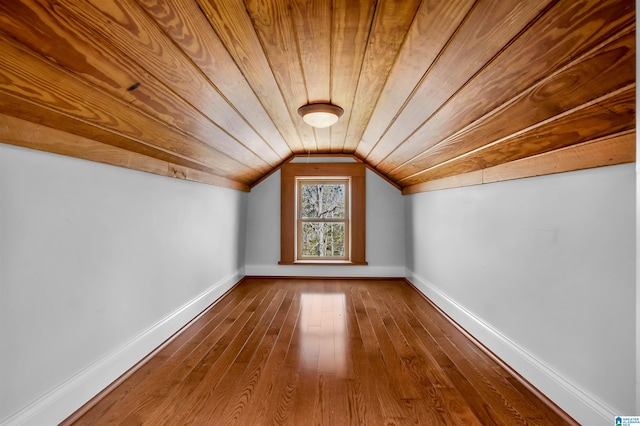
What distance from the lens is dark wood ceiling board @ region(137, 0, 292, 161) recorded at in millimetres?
1025

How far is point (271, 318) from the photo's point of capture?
9.52ft

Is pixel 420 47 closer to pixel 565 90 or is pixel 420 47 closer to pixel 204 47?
pixel 565 90

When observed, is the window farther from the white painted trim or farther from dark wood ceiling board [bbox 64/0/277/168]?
dark wood ceiling board [bbox 64/0/277/168]

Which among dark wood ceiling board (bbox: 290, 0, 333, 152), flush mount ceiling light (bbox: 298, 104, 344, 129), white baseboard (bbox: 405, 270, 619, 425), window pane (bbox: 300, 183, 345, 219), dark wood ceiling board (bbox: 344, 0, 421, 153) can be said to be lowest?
white baseboard (bbox: 405, 270, 619, 425)

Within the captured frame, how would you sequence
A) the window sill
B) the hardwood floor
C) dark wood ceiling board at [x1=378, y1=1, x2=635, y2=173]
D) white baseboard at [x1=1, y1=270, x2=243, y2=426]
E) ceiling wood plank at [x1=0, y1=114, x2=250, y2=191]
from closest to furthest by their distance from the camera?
dark wood ceiling board at [x1=378, y1=1, x2=635, y2=173] → ceiling wood plank at [x1=0, y1=114, x2=250, y2=191] → white baseboard at [x1=1, y1=270, x2=243, y2=426] → the hardwood floor → the window sill

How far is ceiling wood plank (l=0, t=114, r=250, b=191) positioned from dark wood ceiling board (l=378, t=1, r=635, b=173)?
6.27 feet

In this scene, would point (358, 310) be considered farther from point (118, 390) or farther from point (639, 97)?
point (639, 97)

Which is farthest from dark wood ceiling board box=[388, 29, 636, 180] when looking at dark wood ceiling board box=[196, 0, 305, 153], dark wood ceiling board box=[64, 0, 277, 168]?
dark wood ceiling board box=[64, 0, 277, 168]

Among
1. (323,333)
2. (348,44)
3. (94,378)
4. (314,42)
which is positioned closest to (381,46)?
(348,44)

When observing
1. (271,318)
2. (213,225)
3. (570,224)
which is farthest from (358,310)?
(570,224)

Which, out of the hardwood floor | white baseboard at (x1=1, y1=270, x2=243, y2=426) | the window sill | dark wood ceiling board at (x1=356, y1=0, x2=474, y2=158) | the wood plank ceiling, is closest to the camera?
the wood plank ceiling

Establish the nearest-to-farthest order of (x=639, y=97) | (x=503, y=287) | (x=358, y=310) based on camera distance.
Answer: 1. (x=639, y=97)
2. (x=503, y=287)
3. (x=358, y=310)

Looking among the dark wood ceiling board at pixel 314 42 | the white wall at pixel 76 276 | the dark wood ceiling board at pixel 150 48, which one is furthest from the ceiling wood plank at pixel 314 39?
the white wall at pixel 76 276

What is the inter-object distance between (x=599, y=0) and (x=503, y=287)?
1765mm
